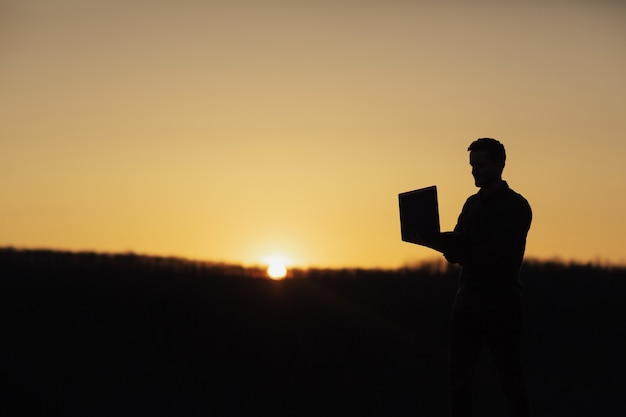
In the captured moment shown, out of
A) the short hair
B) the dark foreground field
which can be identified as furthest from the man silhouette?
the dark foreground field

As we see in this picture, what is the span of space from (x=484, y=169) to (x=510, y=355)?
47.5 inches

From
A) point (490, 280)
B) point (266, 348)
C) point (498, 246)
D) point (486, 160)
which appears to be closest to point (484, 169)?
point (486, 160)

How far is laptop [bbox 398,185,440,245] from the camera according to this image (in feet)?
25.5

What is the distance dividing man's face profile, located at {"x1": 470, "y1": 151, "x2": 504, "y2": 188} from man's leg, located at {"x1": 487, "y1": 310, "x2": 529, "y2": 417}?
2.81 ft

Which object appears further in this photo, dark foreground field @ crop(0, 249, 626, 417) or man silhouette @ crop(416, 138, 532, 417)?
dark foreground field @ crop(0, 249, 626, 417)

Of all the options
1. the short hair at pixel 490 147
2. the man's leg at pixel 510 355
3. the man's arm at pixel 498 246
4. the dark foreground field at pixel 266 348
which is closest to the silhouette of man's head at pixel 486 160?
the short hair at pixel 490 147

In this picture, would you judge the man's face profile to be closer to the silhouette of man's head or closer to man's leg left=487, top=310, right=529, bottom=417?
the silhouette of man's head

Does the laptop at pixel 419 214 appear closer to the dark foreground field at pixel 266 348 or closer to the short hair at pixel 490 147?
the short hair at pixel 490 147

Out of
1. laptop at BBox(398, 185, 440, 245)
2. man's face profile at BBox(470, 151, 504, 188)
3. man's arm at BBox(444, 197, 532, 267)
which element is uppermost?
man's face profile at BBox(470, 151, 504, 188)

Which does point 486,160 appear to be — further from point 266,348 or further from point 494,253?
point 266,348

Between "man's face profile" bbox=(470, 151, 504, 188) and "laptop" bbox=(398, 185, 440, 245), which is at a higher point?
"man's face profile" bbox=(470, 151, 504, 188)

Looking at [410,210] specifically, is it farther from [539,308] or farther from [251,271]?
[251,271]

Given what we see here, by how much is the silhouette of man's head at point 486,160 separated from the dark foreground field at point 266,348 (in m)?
3.08

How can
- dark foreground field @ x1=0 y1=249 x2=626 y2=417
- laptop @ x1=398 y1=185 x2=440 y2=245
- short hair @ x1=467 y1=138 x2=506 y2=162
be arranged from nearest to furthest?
laptop @ x1=398 y1=185 x2=440 y2=245 → short hair @ x1=467 y1=138 x2=506 y2=162 → dark foreground field @ x1=0 y1=249 x2=626 y2=417
